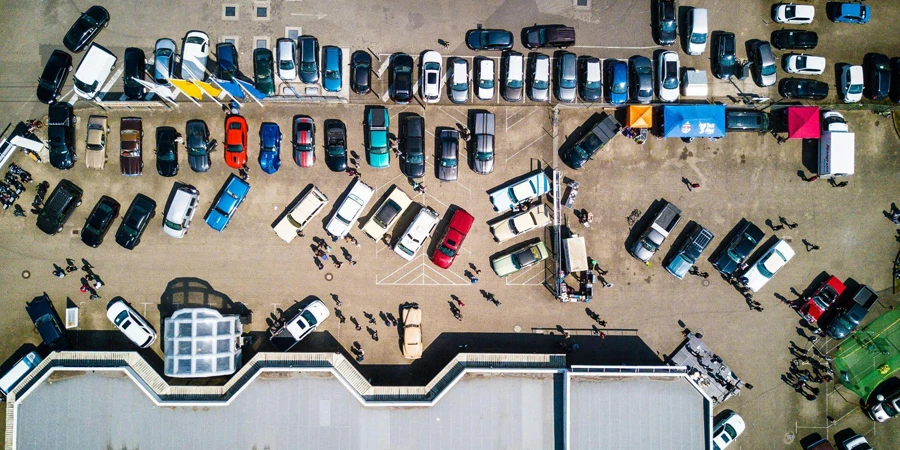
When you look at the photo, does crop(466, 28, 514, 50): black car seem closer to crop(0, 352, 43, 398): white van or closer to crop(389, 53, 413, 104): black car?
crop(389, 53, 413, 104): black car

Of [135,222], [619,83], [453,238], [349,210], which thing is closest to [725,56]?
[619,83]

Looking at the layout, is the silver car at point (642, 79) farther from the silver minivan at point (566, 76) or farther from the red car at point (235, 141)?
the red car at point (235, 141)

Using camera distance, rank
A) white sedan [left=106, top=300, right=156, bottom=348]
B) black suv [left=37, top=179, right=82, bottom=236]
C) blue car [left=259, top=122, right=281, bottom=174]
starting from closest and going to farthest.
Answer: white sedan [left=106, top=300, right=156, bottom=348] → black suv [left=37, top=179, right=82, bottom=236] → blue car [left=259, top=122, right=281, bottom=174]

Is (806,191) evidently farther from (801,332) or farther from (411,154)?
(411,154)

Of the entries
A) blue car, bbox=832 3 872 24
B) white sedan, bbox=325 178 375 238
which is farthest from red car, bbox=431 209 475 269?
blue car, bbox=832 3 872 24

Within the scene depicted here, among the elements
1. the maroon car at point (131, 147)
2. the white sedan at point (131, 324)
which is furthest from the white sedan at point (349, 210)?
the white sedan at point (131, 324)

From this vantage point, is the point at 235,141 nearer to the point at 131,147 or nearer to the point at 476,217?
the point at 131,147

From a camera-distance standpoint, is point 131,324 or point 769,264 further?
point 769,264
